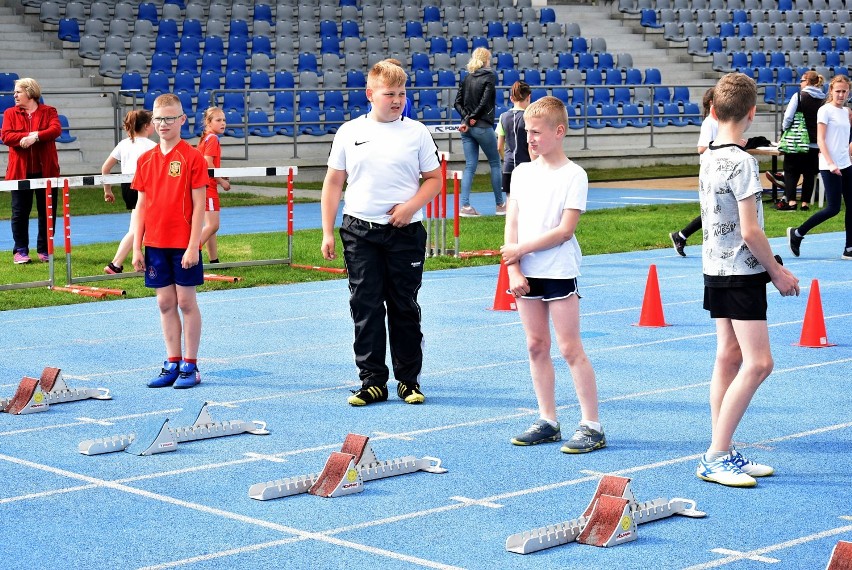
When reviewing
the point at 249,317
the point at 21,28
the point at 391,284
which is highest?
the point at 21,28

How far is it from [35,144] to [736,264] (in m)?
10.5

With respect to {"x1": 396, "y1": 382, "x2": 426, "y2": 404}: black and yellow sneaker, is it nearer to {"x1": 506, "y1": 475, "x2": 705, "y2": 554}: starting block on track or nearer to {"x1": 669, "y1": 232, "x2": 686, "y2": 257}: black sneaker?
{"x1": 506, "y1": 475, "x2": 705, "y2": 554}: starting block on track

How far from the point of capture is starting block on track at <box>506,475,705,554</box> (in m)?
5.21

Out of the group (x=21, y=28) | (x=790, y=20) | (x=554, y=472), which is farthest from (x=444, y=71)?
(x=554, y=472)

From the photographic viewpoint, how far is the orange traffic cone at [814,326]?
384 inches

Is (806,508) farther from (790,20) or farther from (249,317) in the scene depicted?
(790,20)

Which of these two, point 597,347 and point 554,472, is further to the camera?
point 597,347

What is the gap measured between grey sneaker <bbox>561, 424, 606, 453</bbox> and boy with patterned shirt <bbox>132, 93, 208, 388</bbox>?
278cm

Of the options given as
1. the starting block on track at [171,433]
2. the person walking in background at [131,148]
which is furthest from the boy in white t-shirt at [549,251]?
the person walking in background at [131,148]

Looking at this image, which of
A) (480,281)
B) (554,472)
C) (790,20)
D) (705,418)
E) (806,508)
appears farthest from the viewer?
(790,20)

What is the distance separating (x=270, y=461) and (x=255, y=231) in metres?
11.6

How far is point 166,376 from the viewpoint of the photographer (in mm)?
8570

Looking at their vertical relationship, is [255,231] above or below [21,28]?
below

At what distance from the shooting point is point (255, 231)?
18.0 meters
